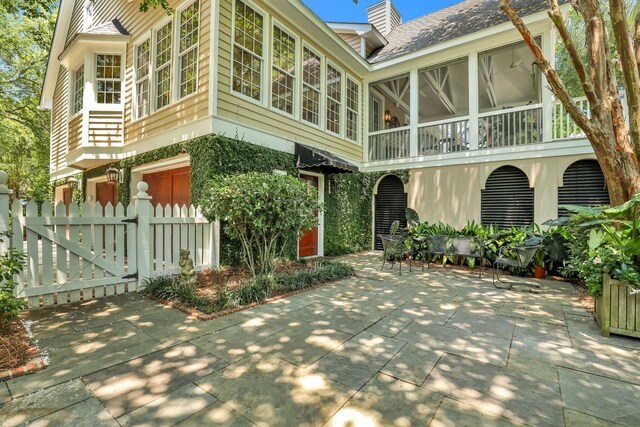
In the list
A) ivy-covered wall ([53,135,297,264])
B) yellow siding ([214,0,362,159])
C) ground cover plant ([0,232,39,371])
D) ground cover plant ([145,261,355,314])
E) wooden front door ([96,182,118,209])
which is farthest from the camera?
wooden front door ([96,182,118,209])

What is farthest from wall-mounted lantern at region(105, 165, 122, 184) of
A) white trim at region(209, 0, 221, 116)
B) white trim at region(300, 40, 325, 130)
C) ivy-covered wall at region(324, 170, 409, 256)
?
ivy-covered wall at region(324, 170, 409, 256)

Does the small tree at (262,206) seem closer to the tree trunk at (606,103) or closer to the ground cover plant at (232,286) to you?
the ground cover plant at (232,286)

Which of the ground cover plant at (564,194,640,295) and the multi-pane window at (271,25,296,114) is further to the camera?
the multi-pane window at (271,25,296,114)

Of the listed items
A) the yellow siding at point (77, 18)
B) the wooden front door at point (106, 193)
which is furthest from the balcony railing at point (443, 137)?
the yellow siding at point (77, 18)

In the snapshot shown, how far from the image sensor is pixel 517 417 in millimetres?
1769

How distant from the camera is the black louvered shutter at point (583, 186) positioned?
6.65 meters

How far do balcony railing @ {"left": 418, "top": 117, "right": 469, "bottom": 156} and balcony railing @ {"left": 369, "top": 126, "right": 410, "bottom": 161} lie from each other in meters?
0.49

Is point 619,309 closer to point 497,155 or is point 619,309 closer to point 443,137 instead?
point 497,155

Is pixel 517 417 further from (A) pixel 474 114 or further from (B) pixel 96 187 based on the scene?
(B) pixel 96 187

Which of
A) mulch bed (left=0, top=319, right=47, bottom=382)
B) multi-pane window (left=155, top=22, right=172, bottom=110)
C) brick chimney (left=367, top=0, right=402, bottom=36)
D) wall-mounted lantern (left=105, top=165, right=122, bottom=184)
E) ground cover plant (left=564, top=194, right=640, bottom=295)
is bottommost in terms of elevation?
mulch bed (left=0, top=319, right=47, bottom=382)

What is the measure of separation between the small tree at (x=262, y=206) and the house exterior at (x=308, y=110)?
1193 millimetres

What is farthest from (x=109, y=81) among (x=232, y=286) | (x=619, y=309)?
(x=619, y=309)

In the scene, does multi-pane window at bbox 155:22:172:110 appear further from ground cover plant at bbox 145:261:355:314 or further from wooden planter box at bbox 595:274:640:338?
wooden planter box at bbox 595:274:640:338

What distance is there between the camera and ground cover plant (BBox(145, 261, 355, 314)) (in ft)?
12.5
